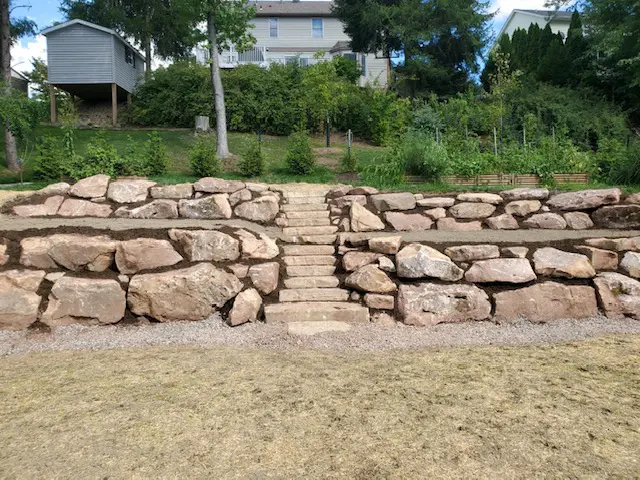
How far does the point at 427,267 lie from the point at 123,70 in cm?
2123

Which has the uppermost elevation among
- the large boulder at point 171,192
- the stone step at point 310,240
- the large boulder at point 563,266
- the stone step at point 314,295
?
the large boulder at point 171,192

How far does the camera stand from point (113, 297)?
4.38 metres

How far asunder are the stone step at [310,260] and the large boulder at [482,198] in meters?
2.02

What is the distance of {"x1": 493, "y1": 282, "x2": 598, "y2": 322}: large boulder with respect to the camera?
172 inches

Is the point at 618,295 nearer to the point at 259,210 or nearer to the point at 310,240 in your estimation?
the point at 310,240

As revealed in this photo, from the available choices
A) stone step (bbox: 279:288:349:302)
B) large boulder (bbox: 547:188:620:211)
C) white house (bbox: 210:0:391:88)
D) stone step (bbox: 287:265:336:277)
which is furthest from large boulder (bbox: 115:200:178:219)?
white house (bbox: 210:0:391:88)

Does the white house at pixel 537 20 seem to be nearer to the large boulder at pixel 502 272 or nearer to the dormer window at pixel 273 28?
the dormer window at pixel 273 28

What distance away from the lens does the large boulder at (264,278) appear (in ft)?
15.3

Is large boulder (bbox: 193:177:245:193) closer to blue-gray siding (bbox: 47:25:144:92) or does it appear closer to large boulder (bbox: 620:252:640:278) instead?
large boulder (bbox: 620:252:640:278)

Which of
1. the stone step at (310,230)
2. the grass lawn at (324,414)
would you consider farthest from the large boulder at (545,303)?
the stone step at (310,230)

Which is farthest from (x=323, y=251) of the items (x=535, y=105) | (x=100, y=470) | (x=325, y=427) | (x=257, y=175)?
(x=535, y=105)

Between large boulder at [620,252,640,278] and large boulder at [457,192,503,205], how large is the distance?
160 centimetres

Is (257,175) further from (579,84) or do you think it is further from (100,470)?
(579,84)

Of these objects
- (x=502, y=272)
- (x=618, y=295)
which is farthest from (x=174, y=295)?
(x=618, y=295)
